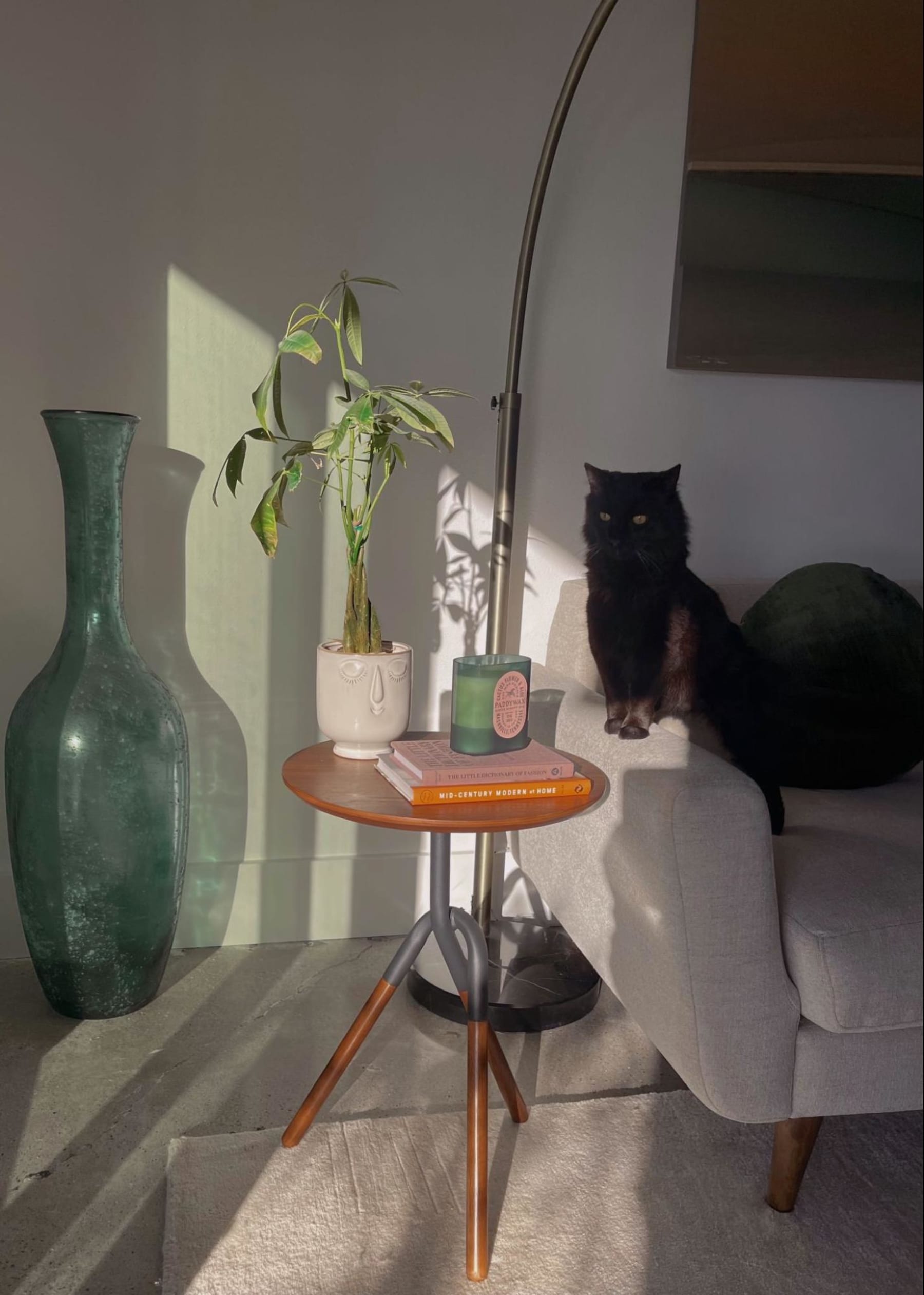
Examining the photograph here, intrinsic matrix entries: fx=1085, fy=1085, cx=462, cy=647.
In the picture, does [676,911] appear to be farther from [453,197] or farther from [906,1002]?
[453,197]

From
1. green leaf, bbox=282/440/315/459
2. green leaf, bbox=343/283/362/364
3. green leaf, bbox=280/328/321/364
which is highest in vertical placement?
green leaf, bbox=343/283/362/364

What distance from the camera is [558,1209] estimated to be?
1.26m

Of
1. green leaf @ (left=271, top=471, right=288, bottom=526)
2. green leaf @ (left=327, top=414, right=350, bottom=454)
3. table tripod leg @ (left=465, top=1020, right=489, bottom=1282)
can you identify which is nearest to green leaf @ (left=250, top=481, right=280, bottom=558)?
green leaf @ (left=271, top=471, right=288, bottom=526)

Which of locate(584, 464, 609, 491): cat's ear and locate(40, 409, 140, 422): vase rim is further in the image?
locate(40, 409, 140, 422): vase rim

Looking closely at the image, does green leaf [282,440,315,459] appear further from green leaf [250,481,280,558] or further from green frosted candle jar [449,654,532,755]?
green frosted candle jar [449,654,532,755]

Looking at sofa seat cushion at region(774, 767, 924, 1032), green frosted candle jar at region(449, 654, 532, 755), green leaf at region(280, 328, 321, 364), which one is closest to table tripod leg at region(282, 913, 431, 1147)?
green frosted candle jar at region(449, 654, 532, 755)

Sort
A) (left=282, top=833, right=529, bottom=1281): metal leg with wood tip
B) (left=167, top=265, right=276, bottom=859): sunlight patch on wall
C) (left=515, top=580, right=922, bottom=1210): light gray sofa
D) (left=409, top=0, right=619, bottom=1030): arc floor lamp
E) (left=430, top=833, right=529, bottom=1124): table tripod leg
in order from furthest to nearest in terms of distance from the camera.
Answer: (left=167, top=265, right=276, bottom=859): sunlight patch on wall < (left=409, top=0, right=619, bottom=1030): arc floor lamp < (left=430, top=833, right=529, bottom=1124): table tripod leg < (left=282, top=833, right=529, bottom=1281): metal leg with wood tip < (left=515, top=580, right=922, bottom=1210): light gray sofa

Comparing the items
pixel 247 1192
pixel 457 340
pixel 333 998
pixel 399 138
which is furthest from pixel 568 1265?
pixel 399 138

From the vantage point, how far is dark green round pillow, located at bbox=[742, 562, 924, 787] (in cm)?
71

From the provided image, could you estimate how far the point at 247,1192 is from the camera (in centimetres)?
127

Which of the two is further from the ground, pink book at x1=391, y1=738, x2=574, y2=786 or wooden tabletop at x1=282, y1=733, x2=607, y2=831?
pink book at x1=391, y1=738, x2=574, y2=786

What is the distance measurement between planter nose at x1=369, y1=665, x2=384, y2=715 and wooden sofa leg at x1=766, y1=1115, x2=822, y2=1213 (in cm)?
68

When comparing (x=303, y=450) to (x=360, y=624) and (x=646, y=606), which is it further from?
(x=646, y=606)

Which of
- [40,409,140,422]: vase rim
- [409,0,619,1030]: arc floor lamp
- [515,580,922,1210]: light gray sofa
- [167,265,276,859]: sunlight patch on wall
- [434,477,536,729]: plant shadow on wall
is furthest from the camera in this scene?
[434,477,536,729]: plant shadow on wall
